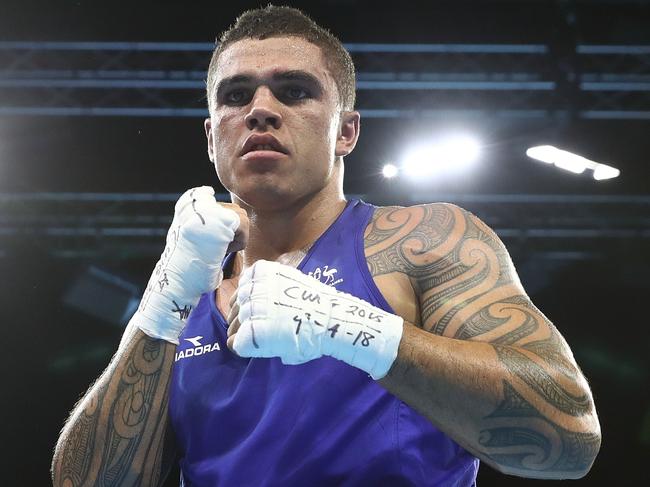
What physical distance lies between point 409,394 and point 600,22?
4403mm

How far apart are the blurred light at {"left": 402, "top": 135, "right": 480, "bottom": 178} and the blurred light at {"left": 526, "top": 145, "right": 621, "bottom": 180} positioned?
0.45 meters

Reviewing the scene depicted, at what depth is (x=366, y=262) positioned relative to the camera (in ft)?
5.65

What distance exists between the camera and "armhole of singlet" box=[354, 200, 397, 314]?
162 centimetres

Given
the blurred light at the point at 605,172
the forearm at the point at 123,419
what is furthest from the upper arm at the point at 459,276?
the blurred light at the point at 605,172

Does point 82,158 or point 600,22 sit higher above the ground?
point 600,22

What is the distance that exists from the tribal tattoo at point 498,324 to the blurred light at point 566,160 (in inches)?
171

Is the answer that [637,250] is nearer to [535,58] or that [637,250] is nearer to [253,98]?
[535,58]

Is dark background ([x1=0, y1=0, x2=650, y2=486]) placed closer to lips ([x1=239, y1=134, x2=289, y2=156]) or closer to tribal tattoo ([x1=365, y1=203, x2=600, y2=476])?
lips ([x1=239, y1=134, x2=289, y2=156])

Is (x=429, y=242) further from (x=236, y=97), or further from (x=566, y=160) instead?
(x=566, y=160)

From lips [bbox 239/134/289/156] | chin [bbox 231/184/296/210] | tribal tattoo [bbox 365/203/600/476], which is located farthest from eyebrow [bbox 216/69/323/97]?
tribal tattoo [bbox 365/203/600/476]

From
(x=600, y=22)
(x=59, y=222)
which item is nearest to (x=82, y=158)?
(x=59, y=222)

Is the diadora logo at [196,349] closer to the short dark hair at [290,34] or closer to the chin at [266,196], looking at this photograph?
the chin at [266,196]

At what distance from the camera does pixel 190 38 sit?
16.9ft

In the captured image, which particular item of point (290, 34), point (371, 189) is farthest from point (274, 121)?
point (371, 189)
